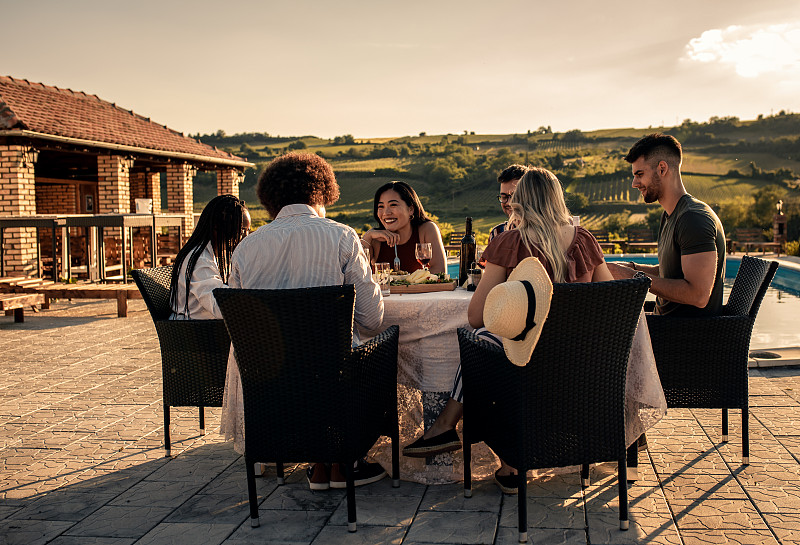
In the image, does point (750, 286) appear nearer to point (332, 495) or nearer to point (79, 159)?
point (332, 495)

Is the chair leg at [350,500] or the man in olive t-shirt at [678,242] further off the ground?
the man in olive t-shirt at [678,242]

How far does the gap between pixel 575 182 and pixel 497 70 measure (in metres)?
34.4

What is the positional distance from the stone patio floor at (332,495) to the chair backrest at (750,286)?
0.68 metres

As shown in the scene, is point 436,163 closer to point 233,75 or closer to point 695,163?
point 695,163

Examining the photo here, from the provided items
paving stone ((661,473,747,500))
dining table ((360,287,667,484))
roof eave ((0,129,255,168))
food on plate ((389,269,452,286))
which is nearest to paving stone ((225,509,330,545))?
dining table ((360,287,667,484))

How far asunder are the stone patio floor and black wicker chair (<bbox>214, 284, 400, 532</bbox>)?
261 millimetres

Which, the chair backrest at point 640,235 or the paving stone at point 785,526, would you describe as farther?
the chair backrest at point 640,235

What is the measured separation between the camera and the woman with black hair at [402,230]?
4.26 m

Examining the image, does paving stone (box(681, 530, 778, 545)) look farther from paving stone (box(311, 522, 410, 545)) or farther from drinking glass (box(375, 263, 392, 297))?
drinking glass (box(375, 263, 392, 297))

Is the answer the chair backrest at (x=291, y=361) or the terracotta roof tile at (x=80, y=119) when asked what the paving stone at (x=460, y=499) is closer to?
the chair backrest at (x=291, y=361)

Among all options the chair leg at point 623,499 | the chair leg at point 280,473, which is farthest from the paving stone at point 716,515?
the chair leg at point 280,473

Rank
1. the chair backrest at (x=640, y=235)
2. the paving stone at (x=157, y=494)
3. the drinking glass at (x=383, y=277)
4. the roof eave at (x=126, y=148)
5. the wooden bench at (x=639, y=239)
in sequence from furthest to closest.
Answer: the chair backrest at (x=640, y=235), the wooden bench at (x=639, y=239), the roof eave at (x=126, y=148), the drinking glass at (x=383, y=277), the paving stone at (x=157, y=494)

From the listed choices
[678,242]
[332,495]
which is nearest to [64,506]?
[332,495]

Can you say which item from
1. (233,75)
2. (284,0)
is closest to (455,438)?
(284,0)
